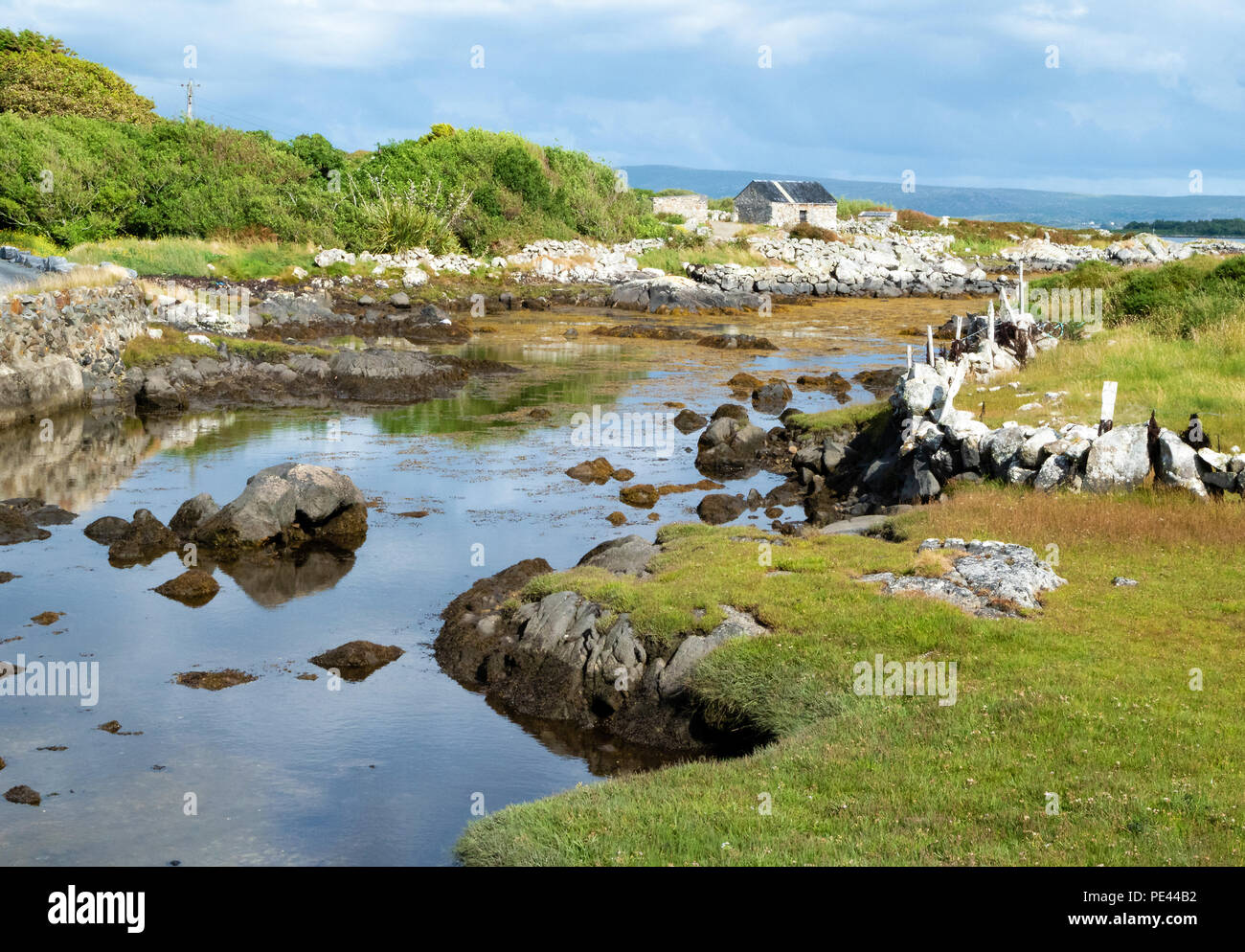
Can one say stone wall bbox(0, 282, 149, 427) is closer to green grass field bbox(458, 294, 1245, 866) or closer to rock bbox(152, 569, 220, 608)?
rock bbox(152, 569, 220, 608)

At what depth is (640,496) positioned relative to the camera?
1066 inches

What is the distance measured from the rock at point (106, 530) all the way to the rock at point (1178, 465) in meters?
19.2

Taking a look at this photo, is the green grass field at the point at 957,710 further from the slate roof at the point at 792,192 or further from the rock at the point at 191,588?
the slate roof at the point at 792,192

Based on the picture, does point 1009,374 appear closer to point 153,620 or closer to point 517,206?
point 153,620

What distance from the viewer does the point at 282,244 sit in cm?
7050

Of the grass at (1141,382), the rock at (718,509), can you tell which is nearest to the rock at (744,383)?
the grass at (1141,382)

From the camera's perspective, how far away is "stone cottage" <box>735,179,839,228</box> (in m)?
124

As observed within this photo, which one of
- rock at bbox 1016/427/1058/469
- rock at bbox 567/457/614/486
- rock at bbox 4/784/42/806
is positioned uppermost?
rock at bbox 1016/427/1058/469

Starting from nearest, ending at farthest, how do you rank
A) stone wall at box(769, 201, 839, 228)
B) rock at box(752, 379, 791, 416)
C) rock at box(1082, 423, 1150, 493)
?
rock at box(1082, 423, 1150, 493), rock at box(752, 379, 791, 416), stone wall at box(769, 201, 839, 228)

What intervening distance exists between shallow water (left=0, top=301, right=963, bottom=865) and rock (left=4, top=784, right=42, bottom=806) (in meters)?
0.16

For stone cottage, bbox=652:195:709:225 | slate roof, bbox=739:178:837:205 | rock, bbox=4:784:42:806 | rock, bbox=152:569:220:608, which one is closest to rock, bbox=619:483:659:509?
rock, bbox=152:569:220:608

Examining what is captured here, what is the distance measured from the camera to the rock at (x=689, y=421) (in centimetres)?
3619

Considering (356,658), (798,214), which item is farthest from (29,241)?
(798,214)

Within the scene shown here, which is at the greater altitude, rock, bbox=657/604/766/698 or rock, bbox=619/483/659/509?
rock, bbox=619/483/659/509
